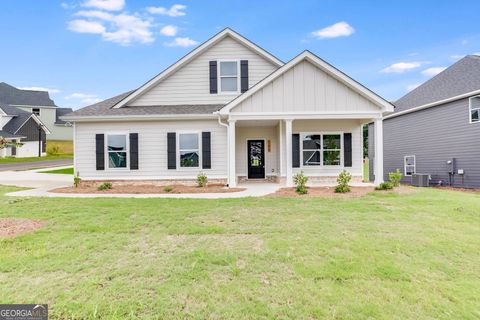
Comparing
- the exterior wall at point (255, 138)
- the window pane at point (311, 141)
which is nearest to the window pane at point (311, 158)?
the window pane at point (311, 141)

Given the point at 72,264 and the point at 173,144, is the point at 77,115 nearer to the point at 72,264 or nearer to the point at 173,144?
the point at 173,144

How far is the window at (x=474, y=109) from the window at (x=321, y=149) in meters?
6.50

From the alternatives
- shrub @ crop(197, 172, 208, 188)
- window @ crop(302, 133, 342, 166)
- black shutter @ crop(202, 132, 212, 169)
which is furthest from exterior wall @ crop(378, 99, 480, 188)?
shrub @ crop(197, 172, 208, 188)

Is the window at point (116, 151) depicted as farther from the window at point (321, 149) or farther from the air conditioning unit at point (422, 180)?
the air conditioning unit at point (422, 180)

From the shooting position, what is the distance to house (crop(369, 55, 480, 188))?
46.3ft

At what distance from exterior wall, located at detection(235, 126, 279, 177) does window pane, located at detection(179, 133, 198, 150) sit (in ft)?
7.42

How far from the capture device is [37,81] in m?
67.2

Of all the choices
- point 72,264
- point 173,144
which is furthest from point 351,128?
point 72,264

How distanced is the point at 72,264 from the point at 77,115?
10.7 meters

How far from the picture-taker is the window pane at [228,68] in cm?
1427

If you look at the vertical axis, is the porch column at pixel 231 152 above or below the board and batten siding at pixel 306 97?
below

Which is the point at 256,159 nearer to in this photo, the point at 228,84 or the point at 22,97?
the point at 228,84

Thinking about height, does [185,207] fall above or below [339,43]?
below

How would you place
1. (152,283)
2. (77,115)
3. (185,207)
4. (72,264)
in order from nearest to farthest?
(152,283) < (72,264) < (185,207) < (77,115)
